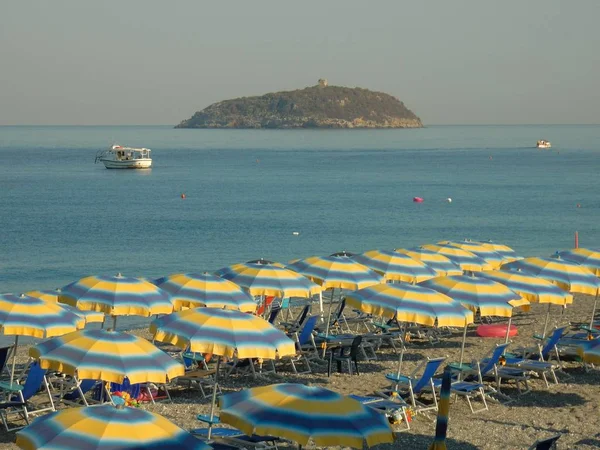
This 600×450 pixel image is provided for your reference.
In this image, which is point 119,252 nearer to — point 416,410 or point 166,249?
point 166,249

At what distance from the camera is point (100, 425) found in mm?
6691

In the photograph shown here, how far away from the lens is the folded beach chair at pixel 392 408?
10.9 metres

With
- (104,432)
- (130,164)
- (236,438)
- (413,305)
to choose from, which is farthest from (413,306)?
(130,164)

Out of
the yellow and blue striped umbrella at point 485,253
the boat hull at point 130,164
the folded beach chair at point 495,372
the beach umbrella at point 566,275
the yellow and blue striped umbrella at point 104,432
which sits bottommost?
the boat hull at point 130,164

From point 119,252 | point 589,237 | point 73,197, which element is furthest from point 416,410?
point 73,197

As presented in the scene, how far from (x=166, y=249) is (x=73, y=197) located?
31.6 m

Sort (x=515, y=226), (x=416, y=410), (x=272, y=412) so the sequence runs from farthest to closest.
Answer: (x=515, y=226), (x=416, y=410), (x=272, y=412)

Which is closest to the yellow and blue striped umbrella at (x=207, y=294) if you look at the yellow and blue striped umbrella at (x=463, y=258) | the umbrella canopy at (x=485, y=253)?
the yellow and blue striped umbrella at (x=463, y=258)

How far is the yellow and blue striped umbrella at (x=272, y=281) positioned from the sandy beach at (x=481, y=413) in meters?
1.29

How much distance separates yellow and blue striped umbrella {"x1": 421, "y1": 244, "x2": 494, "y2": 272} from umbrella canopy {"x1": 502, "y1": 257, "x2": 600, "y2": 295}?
248 cm

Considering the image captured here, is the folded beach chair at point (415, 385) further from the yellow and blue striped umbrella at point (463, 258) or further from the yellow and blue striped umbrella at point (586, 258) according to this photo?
the yellow and blue striped umbrella at point (586, 258)

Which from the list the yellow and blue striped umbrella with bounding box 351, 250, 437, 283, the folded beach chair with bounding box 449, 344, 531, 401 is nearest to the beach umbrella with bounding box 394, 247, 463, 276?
the yellow and blue striped umbrella with bounding box 351, 250, 437, 283

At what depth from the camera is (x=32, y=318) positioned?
1148 cm

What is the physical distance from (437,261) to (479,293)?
502cm
